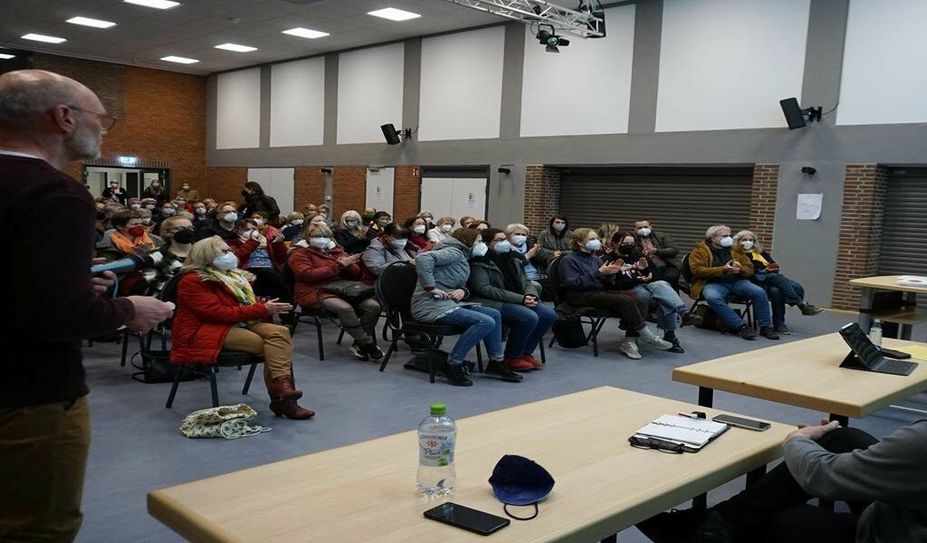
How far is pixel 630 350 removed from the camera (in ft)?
23.0

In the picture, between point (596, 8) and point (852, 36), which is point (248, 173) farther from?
point (852, 36)

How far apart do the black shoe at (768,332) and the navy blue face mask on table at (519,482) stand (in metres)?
6.99

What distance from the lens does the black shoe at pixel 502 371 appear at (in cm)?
590

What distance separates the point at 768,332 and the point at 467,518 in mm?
7265

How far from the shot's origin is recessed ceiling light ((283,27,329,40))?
1484cm

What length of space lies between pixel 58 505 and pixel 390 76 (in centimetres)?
1482

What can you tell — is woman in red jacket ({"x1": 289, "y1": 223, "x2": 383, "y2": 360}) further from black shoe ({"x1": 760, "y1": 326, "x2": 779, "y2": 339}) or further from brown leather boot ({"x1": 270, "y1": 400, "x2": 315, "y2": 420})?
black shoe ({"x1": 760, "y1": 326, "x2": 779, "y2": 339})

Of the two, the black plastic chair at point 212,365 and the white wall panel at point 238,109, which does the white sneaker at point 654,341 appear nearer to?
the black plastic chair at point 212,365

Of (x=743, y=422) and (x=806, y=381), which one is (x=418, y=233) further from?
(x=743, y=422)

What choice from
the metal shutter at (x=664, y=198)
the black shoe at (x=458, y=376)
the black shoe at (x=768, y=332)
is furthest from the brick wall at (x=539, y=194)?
the black shoe at (x=458, y=376)

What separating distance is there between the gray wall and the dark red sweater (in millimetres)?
10381

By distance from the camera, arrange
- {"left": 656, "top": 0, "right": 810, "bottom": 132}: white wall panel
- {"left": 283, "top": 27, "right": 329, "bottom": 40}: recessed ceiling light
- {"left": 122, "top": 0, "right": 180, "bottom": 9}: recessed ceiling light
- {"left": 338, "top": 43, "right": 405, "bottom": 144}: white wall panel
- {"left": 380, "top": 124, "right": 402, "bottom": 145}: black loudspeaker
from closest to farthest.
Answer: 1. {"left": 656, "top": 0, "right": 810, "bottom": 132}: white wall panel
2. {"left": 122, "top": 0, "right": 180, "bottom": 9}: recessed ceiling light
3. {"left": 283, "top": 27, "right": 329, "bottom": 40}: recessed ceiling light
4. {"left": 380, "top": 124, "right": 402, "bottom": 145}: black loudspeaker
5. {"left": 338, "top": 43, "right": 405, "bottom": 144}: white wall panel

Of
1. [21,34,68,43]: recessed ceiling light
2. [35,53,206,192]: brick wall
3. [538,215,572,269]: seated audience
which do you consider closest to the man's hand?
[538,215,572,269]: seated audience

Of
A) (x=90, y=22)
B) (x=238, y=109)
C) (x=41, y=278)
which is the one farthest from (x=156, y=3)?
(x=41, y=278)
